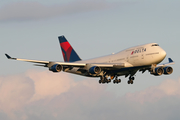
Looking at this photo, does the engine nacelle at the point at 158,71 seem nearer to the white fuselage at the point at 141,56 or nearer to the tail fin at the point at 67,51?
the white fuselage at the point at 141,56

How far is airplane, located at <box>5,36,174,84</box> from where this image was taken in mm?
71750

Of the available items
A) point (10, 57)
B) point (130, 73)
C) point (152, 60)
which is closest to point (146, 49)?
point (152, 60)

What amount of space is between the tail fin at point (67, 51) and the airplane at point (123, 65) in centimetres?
805

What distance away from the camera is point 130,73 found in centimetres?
7925

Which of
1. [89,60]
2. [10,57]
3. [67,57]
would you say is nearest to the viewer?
[10,57]

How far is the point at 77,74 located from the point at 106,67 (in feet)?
32.5

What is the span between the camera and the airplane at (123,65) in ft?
235

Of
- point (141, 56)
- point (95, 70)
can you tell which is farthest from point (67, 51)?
point (141, 56)

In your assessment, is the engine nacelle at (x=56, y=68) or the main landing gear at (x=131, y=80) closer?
the engine nacelle at (x=56, y=68)

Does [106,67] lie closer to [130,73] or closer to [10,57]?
[130,73]

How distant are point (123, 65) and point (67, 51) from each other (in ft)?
78.4

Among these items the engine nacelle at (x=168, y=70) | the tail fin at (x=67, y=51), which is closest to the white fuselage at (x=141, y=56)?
the engine nacelle at (x=168, y=70)

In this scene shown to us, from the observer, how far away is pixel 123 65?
73.9 metres

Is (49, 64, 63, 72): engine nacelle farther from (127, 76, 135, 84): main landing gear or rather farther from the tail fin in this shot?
the tail fin
